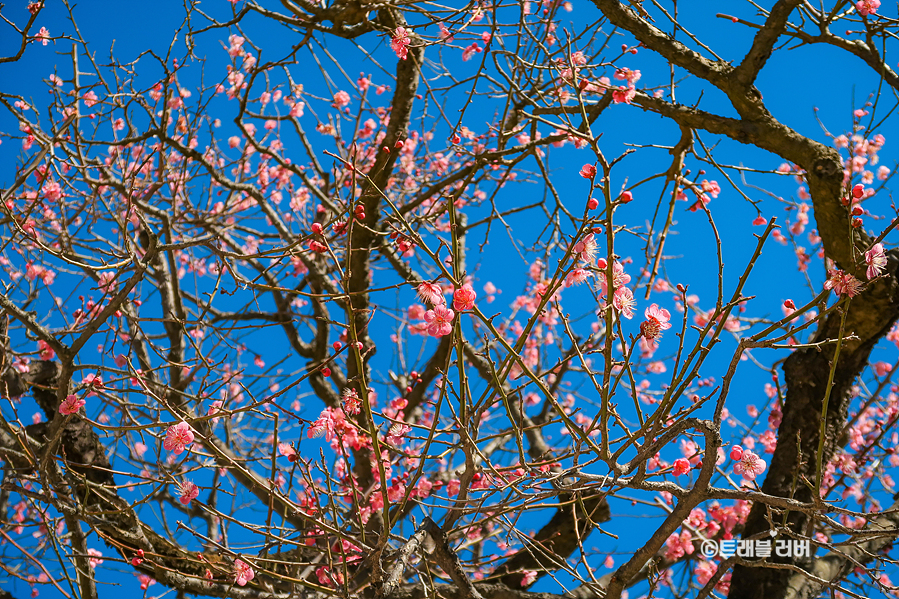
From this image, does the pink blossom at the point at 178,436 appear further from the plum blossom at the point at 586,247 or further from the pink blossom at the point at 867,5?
the pink blossom at the point at 867,5

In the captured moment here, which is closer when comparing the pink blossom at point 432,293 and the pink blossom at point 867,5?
the pink blossom at point 432,293

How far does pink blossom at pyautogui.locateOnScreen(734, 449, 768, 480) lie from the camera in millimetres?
1975

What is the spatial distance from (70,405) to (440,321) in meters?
1.60

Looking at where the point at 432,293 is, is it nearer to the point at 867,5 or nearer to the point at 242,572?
the point at 242,572

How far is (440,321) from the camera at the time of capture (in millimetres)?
1730

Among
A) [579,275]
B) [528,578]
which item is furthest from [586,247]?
[528,578]

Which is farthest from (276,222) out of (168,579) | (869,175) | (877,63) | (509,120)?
(869,175)

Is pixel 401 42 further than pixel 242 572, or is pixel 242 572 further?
pixel 401 42

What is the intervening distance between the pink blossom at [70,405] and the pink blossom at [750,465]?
2.30 m

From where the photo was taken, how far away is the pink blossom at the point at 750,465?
1975 millimetres

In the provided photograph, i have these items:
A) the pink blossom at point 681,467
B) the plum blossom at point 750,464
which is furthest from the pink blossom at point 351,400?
the plum blossom at point 750,464

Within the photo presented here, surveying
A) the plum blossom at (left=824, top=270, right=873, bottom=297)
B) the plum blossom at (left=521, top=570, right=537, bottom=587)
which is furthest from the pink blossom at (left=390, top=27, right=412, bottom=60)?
the plum blossom at (left=521, top=570, right=537, bottom=587)

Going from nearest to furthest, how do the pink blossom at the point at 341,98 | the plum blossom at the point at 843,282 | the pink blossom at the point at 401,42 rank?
the plum blossom at the point at 843,282 → the pink blossom at the point at 401,42 → the pink blossom at the point at 341,98

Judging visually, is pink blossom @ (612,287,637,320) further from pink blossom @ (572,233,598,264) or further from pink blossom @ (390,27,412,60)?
pink blossom @ (390,27,412,60)
